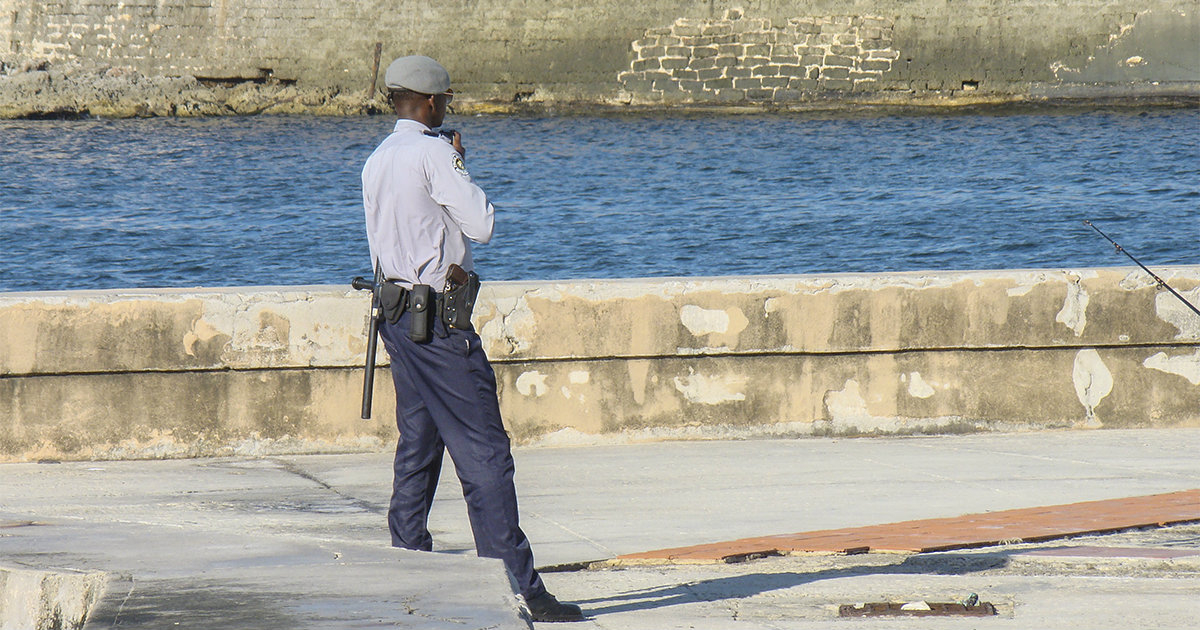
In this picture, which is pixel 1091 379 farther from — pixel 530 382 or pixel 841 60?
pixel 841 60

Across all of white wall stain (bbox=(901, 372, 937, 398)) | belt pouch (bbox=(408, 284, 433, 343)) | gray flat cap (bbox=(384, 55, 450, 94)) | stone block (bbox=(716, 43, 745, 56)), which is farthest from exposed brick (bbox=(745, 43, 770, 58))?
belt pouch (bbox=(408, 284, 433, 343))

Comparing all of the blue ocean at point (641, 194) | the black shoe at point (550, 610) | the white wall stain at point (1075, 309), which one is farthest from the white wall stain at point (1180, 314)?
the blue ocean at point (641, 194)

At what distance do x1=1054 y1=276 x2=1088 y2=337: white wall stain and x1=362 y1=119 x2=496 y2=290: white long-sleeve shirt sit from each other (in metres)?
3.63

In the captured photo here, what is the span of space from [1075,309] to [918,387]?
792 millimetres

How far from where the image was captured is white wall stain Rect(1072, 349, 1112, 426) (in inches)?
267

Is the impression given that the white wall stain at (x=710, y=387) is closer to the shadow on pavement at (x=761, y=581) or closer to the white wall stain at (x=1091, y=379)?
the white wall stain at (x=1091, y=379)

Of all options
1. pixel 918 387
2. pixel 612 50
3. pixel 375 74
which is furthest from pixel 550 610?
pixel 375 74

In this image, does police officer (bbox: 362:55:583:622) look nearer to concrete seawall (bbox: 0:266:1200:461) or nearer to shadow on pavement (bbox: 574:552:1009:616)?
shadow on pavement (bbox: 574:552:1009:616)

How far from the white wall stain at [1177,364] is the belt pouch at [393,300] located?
4122mm

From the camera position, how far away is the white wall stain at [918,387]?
6758 mm

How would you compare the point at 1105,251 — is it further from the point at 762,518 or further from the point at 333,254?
the point at 762,518

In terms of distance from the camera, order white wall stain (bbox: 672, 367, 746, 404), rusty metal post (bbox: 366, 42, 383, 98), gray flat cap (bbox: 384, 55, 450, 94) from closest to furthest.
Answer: gray flat cap (bbox: 384, 55, 450, 94), white wall stain (bbox: 672, 367, 746, 404), rusty metal post (bbox: 366, 42, 383, 98)

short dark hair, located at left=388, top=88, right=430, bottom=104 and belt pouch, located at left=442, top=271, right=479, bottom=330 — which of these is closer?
belt pouch, located at left=442, top=271, right=479, bottom=330

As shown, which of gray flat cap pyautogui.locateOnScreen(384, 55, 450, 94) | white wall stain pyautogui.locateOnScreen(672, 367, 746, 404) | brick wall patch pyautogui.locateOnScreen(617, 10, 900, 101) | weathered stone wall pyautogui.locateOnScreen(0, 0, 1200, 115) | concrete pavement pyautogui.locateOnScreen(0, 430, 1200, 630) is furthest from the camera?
brick wall patch pyautogui.locateOnScreen(617, 10, 900, 101)
